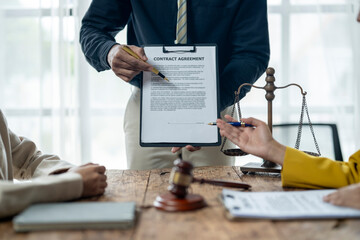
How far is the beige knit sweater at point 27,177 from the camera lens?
0.97 m

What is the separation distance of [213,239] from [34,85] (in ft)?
10.1

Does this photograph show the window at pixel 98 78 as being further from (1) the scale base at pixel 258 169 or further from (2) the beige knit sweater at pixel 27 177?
(1) the scale base at pixel 258 169

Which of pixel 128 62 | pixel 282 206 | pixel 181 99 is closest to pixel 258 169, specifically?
pixel 181 99

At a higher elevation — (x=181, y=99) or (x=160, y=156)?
(x=181, y=99)

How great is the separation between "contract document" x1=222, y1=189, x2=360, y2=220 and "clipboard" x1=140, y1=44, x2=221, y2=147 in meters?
0.54

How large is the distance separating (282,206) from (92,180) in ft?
1.73

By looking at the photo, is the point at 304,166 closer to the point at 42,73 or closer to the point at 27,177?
the point at 27,177

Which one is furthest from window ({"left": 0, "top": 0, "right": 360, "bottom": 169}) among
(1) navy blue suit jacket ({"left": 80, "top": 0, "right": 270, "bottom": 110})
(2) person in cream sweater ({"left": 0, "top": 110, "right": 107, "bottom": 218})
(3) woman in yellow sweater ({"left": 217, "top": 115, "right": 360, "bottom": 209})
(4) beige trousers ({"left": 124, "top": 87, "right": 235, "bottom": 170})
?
(3) woman in yellow sweater ({"left": 217, "top": 115, "right": 360, "bottom": 209})

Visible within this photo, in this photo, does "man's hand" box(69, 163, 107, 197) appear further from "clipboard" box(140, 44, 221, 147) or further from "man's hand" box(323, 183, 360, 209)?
"man's hand" box(323, 183, 360, 209)

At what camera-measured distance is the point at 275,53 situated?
3.64 metres

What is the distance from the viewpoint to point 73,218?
2.97ft

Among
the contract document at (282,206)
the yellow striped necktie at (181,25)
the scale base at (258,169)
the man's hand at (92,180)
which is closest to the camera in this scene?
the contract document at (282,206)

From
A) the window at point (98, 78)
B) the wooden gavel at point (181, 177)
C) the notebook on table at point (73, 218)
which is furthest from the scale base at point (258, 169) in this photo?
the window at point (98, 78)

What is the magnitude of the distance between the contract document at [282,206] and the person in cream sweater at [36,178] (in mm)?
387
